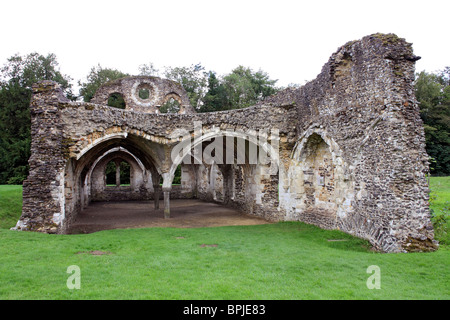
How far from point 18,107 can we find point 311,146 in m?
24.1

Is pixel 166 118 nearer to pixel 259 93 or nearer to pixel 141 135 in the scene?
pixel 141 135

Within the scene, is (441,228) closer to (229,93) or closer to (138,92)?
(138,92)

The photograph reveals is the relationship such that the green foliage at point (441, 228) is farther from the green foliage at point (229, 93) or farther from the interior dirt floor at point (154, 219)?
the green foliage at point (229, 93)

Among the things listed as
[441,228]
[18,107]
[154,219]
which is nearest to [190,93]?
[18,107]

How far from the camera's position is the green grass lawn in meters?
5.18

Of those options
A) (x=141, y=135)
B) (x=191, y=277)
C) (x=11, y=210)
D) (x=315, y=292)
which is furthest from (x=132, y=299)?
(x=11, y=210)

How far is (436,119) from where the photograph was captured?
27.7m

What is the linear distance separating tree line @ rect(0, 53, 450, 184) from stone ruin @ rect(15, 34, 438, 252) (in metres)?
12.8

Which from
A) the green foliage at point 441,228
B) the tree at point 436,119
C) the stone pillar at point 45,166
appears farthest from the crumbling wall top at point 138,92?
the tree at point 436,119

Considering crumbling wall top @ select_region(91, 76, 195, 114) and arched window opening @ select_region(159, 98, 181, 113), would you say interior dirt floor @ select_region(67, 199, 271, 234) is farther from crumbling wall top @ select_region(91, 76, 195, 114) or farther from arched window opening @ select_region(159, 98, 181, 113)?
arched window opening @ select_region(159, 98, 181, 113)

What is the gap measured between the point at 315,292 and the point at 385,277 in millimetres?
1568

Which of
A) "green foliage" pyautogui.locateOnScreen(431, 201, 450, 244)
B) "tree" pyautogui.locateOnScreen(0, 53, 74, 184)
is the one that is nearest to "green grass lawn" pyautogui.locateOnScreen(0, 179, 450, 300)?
"green foliage" pyautogui.locateOnScreen(431, 201, 450, 244)

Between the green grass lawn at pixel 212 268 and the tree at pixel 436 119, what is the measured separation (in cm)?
2001

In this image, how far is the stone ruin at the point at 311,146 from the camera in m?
8.07
